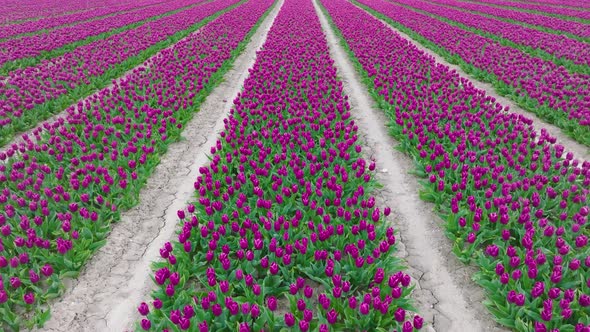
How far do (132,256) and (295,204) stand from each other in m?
2.29

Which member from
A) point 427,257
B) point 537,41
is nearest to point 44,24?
point 537,41

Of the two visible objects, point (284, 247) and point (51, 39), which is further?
point (51, 39)

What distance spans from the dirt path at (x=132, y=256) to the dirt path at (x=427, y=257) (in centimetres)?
318

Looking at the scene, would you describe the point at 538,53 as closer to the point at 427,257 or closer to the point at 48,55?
the point at 427,257

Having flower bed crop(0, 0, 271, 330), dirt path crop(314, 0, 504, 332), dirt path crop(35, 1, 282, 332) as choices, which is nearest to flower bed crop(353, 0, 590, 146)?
dirt path crop(314, 0, 504, 332)

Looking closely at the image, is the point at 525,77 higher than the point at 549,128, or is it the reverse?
the point at 525,77

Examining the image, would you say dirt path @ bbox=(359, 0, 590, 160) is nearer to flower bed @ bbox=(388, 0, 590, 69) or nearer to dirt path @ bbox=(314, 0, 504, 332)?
flower bed @ bbox=(388, 0, 590, 69)

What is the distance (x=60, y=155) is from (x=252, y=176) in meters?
3.73

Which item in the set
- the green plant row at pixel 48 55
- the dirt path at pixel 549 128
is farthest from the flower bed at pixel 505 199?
the green plant row at pixel 48 55

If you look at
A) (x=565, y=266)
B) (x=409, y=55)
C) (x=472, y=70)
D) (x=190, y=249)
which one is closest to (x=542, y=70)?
(x=472, y=70)

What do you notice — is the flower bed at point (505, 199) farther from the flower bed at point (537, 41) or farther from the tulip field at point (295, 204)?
the flower bed at point (537, 41)

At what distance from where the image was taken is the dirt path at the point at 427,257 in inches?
164

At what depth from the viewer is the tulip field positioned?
4.06 metres

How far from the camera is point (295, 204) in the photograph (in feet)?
18.6
